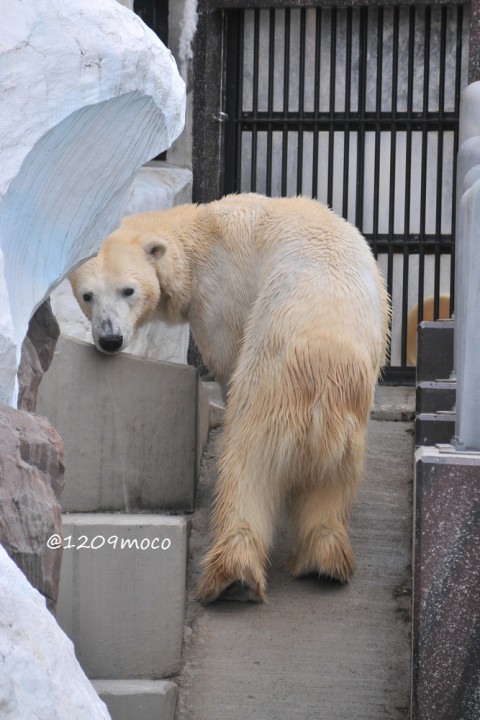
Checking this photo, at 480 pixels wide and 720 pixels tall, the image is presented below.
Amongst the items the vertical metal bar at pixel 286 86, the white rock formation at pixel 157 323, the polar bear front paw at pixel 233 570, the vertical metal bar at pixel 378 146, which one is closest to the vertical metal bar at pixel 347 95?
the vertical metal bar at pixel 378 146

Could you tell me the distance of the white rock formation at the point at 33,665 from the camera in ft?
5.31

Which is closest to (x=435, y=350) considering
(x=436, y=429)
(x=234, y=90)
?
(x=436, y=429)

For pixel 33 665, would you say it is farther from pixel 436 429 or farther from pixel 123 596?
pixel 436 429

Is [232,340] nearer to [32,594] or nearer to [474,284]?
[474,284]

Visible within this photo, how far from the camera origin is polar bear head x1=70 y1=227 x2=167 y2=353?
15.4 feet

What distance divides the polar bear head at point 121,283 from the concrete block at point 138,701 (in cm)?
148

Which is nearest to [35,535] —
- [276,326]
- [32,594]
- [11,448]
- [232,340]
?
[11,448]

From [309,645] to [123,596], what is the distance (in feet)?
2.15

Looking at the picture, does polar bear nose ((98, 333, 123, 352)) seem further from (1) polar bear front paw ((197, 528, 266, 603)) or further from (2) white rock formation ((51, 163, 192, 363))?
(2) white rock formation ((51, 163, 192, 363))

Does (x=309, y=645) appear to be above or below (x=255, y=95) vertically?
below

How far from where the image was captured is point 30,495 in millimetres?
2189

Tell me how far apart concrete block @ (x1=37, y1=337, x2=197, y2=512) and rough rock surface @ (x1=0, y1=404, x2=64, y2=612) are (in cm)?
211

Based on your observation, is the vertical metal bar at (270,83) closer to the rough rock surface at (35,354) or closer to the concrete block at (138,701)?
the concrete block at (138,701)

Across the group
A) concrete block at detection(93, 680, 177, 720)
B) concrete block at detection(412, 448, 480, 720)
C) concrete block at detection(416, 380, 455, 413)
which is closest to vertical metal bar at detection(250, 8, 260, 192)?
concrete block at detection(416, 380, 455, 413)
